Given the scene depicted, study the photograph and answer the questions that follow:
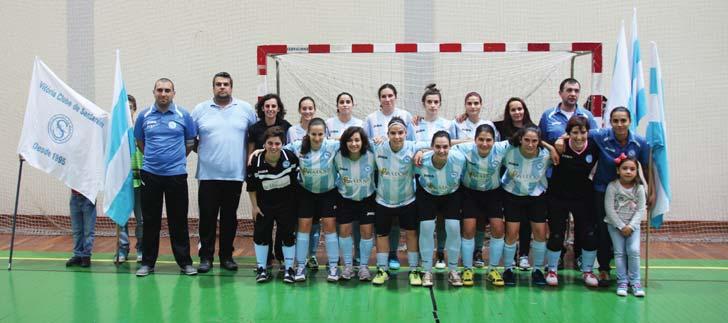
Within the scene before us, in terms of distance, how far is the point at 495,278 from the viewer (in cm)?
473

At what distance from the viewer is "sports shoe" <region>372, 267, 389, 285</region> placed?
471 cm

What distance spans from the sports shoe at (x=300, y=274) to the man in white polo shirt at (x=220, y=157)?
72 cm

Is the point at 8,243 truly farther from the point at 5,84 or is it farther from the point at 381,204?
the point at 381,204

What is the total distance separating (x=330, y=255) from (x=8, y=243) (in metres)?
4.23

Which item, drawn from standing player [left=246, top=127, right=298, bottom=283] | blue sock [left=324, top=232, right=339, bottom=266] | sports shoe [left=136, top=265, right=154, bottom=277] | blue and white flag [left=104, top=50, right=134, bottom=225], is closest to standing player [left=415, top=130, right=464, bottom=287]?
blue sock [left=324, top=232, right=339, bottom=266]

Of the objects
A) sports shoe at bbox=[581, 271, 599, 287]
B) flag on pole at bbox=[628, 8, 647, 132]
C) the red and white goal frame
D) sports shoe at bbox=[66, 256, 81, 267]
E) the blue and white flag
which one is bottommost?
sports shoe at bbox=[581, 271, 599, 287]

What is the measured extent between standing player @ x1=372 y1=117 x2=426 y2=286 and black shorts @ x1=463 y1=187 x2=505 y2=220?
436 mm

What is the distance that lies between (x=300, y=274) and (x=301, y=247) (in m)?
0.23

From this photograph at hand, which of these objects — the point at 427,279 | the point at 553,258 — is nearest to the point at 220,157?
the point at 427,279

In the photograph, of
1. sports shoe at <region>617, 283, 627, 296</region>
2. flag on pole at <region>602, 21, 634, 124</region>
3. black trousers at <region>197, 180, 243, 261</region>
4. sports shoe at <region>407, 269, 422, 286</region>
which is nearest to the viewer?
sports shoe at <region>617, 283, 627, 296</region>

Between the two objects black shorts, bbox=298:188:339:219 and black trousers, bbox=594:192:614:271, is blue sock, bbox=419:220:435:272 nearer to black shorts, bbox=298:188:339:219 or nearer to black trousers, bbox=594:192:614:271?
black shorts, bbox=298:188:339:219

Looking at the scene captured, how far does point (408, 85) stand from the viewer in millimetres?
7012

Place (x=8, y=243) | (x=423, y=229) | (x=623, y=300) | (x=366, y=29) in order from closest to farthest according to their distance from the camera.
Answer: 1. (x=623, y=300)
2. (x=423, y=229)
3. (x=8, y=243)
4. (x=366, y=29)

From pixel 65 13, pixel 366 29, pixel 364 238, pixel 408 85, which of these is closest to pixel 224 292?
pixel 364 238
